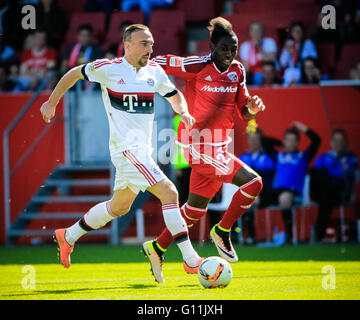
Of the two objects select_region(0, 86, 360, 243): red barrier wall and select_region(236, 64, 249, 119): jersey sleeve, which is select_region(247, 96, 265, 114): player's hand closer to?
select_region(236, 64, 249, 119): jersey sleeve

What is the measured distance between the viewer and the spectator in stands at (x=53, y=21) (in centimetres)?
1473

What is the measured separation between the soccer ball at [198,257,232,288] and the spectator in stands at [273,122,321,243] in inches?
216

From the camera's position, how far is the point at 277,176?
12148mm

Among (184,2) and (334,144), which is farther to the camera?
(184,2)

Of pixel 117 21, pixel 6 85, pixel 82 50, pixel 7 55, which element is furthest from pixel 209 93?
pixel 7 55

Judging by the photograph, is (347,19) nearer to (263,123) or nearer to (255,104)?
(263,123)

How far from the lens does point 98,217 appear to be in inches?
289

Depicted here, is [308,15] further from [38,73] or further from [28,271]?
[28,271]

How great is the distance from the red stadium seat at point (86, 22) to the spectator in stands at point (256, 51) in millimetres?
3087

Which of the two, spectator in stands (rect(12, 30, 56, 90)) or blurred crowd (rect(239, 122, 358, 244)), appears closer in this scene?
blurred crowd (rect(239, 122, 358, 244))

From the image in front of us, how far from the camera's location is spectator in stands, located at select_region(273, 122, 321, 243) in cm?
1188

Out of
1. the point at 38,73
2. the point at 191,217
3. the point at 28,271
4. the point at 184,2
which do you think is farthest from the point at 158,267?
the point at 184,2

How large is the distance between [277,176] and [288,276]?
15.6 feet

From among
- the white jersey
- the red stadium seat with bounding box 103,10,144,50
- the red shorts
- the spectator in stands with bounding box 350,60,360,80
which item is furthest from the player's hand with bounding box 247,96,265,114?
the red stadium seat with bounding box 103,10,144,50
